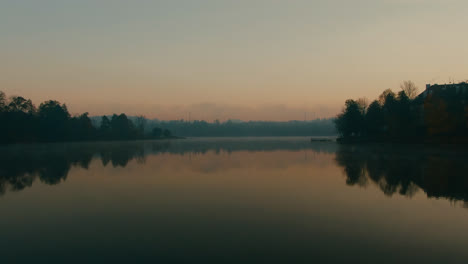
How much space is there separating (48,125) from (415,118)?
119 meters

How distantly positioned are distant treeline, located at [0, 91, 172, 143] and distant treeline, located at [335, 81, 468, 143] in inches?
3911

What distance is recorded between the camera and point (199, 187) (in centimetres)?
2089

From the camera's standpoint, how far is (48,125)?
122 metres

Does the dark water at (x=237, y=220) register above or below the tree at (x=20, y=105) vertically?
below

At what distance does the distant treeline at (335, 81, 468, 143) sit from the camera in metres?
65.9

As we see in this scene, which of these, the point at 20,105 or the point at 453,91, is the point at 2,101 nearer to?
the point at 20,105

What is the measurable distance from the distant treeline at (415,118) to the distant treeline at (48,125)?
99.3 metres

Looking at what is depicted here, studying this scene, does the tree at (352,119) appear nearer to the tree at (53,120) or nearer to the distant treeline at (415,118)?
the distant treeline at (415,118)

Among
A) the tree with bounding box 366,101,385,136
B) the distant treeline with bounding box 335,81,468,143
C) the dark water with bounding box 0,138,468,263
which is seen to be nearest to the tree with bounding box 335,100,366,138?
the distant treeline with bounding box 335,81,468,143

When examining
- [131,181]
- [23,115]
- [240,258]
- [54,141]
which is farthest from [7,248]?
[54,141]

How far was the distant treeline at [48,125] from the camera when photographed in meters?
103

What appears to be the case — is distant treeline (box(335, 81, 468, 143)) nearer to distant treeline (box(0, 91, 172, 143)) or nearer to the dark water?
the dark water

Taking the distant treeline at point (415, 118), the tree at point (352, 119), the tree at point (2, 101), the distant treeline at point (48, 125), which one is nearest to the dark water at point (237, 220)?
the distant treeline at point (415, 118)

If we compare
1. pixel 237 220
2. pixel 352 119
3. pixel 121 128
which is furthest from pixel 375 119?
pixel 121 128
